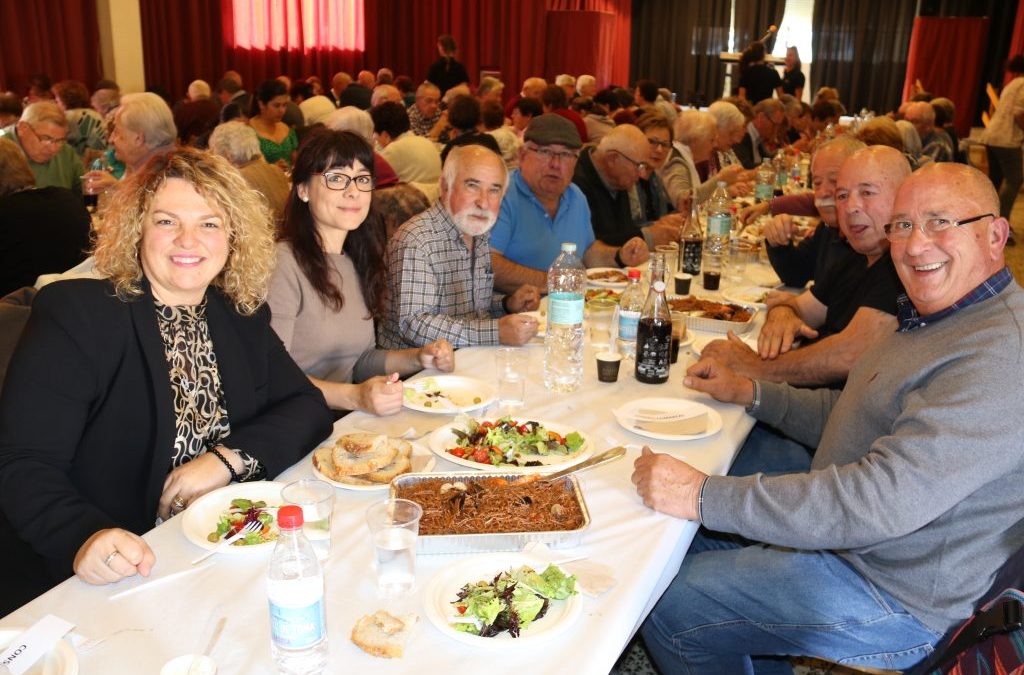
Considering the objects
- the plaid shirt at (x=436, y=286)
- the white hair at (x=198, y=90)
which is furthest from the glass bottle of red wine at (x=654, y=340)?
the white hair at (x=198, y=90)

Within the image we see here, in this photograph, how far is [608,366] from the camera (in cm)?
231

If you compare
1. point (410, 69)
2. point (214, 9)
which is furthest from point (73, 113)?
point (410, 69)

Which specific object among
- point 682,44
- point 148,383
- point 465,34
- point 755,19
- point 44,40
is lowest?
point 148,383

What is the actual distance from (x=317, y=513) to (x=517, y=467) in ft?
1.58

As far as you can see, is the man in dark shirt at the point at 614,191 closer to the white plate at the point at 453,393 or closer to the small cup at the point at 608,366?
the small cup at the point at 608,366

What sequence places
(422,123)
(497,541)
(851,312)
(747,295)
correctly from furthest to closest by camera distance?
1. (422,123)
2. (747,295)
3. (851,312)
4. (497,541)

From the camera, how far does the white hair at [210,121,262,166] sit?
448cm

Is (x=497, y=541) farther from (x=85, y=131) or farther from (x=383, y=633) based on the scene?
(x=85, y=131)

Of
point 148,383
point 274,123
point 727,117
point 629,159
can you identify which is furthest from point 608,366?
point 274,123

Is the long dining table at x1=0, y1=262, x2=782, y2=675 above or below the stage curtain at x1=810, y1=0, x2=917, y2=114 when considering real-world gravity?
below

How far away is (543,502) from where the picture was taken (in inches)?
60.3

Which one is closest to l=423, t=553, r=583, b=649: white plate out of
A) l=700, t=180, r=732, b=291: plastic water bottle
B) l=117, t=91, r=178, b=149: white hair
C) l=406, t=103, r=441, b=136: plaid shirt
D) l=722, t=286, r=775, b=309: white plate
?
l=722, t=286, r=775, b=309: white plate

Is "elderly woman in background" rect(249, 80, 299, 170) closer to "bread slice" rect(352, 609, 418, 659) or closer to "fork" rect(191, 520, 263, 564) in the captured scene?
"fork" rect(191, 520, 263, 564)

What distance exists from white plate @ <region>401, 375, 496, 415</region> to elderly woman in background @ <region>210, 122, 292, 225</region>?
2455mm
